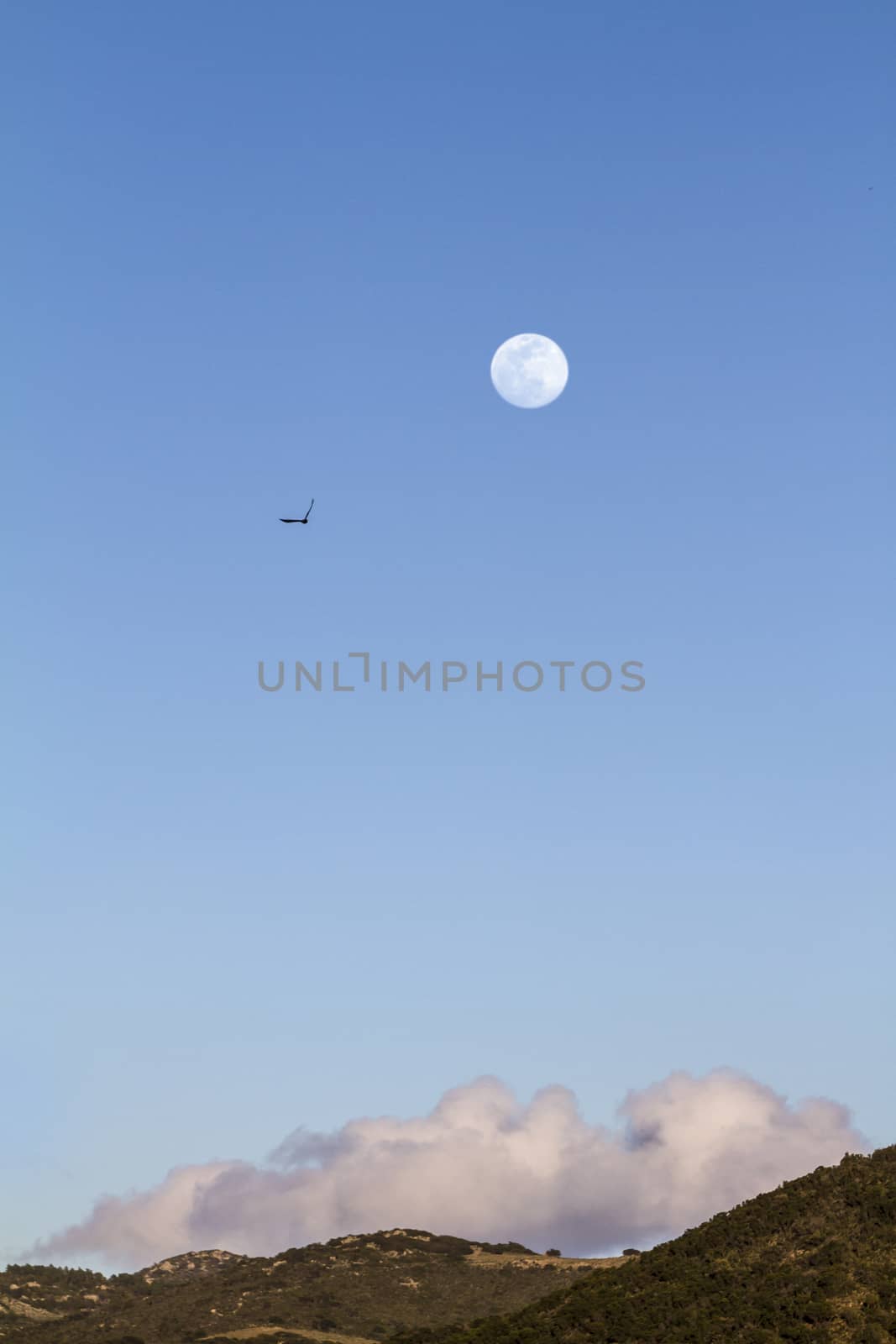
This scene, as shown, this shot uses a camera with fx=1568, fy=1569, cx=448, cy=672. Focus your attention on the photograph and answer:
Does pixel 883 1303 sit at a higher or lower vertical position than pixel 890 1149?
lower

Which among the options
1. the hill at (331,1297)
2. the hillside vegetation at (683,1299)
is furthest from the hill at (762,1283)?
the hill at (331,1297)

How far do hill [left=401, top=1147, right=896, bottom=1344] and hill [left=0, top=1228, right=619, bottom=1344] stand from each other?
42.4 metres

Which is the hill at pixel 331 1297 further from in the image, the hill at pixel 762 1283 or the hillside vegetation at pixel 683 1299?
the hill at pixel 762 1283

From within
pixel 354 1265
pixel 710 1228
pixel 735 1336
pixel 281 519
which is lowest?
pixel 735 1336

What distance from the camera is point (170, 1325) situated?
151m

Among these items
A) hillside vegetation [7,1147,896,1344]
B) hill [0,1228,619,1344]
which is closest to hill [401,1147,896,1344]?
hillside vegetation [7,1147,896,1344]

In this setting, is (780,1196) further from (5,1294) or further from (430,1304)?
(5,1294)

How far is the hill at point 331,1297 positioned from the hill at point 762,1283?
42435 mm

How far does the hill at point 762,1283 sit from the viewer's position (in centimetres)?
8362

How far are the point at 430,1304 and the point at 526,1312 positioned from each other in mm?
58640

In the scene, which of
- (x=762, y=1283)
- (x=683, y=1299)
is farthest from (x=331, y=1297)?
(x=762, y=1283)

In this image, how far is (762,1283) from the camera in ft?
294

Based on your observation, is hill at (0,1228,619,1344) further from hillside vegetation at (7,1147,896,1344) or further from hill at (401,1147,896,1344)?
hill at (401,1147,896,1344)

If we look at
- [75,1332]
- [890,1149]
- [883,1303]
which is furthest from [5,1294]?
[883,1303]
